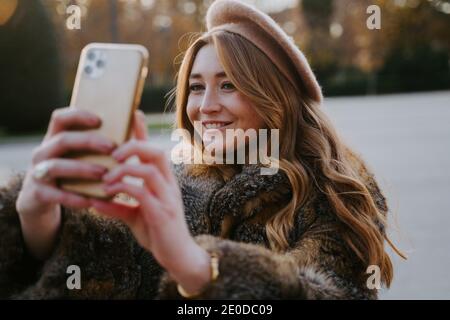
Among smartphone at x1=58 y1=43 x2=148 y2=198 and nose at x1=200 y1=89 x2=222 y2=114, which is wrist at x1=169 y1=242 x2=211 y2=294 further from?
nose at x1=200 y1=89 x2=222 y2=114

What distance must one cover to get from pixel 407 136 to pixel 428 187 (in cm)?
570

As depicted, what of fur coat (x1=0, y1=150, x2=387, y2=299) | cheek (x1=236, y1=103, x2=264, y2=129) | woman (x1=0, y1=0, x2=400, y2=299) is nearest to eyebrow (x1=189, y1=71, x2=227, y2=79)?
woman (x1=0, y1=0, x2=400, y2=299)

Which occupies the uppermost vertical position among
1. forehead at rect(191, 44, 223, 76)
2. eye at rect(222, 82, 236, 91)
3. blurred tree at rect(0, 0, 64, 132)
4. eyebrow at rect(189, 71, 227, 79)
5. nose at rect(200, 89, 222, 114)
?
blurred tree at rect(0, 0, 64, 132)

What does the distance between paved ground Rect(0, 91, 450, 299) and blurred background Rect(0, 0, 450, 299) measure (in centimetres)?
2

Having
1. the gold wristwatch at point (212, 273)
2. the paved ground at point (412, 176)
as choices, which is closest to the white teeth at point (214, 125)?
the paved ground at point (412, 176)

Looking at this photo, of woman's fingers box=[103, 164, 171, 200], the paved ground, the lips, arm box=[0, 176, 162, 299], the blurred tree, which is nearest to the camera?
woman's fingers box=[103, 164, 171, 200]

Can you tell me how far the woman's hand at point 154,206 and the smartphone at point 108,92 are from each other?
27 millimetres

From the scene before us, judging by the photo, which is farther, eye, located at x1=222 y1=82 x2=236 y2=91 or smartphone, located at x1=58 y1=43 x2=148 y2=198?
eye, located at x1=222 y1=82 x2=236 y2=91

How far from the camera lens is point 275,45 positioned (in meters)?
→ 2.15

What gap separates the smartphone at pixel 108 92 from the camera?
1.10m

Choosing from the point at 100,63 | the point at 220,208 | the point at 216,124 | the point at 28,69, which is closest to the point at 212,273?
the point at 100,63

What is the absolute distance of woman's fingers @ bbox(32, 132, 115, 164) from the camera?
1.08 meters

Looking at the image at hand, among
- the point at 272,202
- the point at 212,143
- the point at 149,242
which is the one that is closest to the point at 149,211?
the point at 149,242
